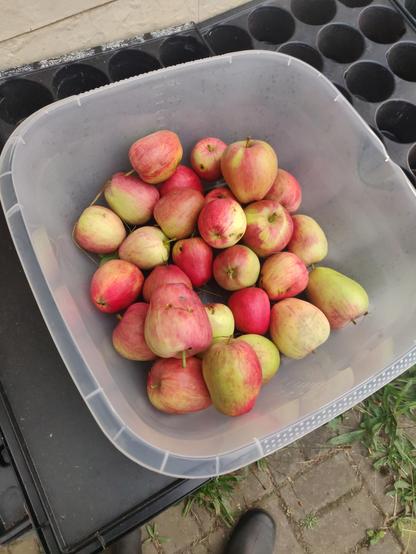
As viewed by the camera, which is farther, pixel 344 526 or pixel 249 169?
pixel 344 526

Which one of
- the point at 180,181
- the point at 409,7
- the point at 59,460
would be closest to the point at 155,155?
the point at 180,181

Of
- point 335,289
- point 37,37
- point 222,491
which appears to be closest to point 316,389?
point 335,289

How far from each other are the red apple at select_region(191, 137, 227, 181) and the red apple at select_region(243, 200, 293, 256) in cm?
14

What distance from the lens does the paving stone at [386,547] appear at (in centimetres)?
144

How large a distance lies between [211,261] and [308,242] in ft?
0.69

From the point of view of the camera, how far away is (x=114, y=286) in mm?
960

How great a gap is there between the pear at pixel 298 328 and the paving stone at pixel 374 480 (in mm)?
680

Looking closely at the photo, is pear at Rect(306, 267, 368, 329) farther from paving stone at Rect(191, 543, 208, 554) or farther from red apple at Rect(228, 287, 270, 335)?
paving stone at Rect(191, 543, 208, 554)

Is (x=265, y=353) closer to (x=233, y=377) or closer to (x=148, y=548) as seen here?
(x=233, y=377)

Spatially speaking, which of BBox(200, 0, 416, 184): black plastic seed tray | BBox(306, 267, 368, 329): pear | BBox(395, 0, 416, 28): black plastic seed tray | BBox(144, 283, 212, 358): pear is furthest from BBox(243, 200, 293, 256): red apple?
BBox(395, 0, 416, 28): black plastic seed tray

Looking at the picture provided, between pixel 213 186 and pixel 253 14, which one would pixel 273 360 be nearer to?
pixel 213 186

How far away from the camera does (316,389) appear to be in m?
0.97

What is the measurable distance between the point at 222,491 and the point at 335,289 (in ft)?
2.42

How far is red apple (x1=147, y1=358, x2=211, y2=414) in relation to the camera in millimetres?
895
